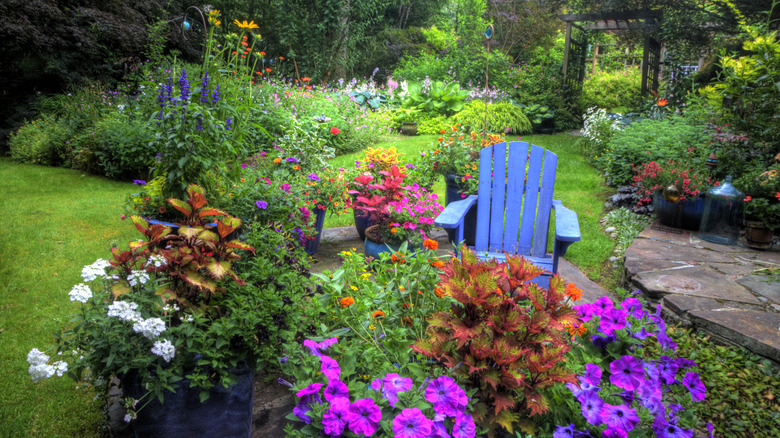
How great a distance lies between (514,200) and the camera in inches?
113

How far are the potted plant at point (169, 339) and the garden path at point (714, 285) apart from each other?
7.02 feet

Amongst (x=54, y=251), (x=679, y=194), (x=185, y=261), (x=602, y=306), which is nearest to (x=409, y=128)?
(x=679, y=194)

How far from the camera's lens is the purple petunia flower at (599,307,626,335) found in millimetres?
1250

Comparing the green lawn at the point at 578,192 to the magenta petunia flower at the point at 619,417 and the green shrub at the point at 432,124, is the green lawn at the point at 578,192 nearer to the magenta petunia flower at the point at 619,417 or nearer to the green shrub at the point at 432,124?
the green shrub at the point at 432,124

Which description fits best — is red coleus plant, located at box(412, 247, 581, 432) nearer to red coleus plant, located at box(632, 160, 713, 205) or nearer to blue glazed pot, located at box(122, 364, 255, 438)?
blue glazed pot, located at box(122, 364, 255, 438)

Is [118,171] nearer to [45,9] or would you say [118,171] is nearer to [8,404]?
[45,9]

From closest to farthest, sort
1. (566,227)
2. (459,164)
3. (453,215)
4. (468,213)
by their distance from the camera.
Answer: (566,227)
(453,215)
(468,213)
(459,164)

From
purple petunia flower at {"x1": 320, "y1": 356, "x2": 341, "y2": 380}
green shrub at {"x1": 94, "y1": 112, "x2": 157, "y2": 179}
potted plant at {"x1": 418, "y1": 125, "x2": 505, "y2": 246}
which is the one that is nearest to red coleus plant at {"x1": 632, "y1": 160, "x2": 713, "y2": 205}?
potted plant at {"x1": 418, "y1": 125, "x2": 505, "y2": 246}

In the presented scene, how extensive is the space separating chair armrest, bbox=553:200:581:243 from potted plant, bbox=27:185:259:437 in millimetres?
1440

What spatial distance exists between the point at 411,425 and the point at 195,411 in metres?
0.85

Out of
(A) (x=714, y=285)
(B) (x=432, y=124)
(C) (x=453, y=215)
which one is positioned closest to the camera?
(C) (x=453, y=215)

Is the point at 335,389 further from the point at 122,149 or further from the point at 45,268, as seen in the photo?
the point at 122,149

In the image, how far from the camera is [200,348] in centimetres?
143

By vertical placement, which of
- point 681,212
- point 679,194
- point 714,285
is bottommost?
point 714,285
